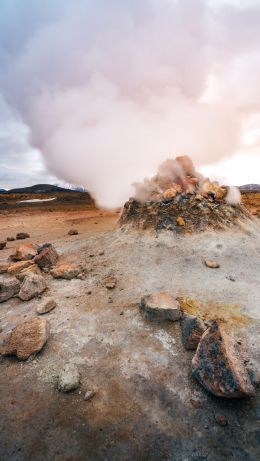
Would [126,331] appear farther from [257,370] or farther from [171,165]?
[171,165]

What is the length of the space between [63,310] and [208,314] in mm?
3111

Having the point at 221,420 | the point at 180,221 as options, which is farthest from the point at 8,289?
the point at 180,221

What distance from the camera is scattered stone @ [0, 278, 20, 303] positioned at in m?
6.46

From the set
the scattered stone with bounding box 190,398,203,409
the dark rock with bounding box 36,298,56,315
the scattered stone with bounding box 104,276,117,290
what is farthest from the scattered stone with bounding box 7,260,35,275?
the scattered stone with bounding box 190,398,203,409

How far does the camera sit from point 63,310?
232 inches

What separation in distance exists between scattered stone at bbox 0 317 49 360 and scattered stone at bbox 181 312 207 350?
2493 millimetres

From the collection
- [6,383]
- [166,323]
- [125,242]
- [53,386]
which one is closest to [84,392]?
[53,386]

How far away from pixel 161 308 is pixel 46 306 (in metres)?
2.54

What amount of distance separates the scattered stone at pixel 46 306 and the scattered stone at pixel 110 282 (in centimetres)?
140

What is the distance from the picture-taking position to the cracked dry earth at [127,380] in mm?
3111

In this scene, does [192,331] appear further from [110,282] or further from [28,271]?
[28,271]

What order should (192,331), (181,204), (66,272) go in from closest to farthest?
(192,331) < (66,272) < (181,204)

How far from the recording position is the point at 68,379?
12.8 ft

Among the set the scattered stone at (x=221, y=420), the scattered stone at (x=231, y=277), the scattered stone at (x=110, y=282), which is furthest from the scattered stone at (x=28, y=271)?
the scattered stone at (x=221, y=420)
